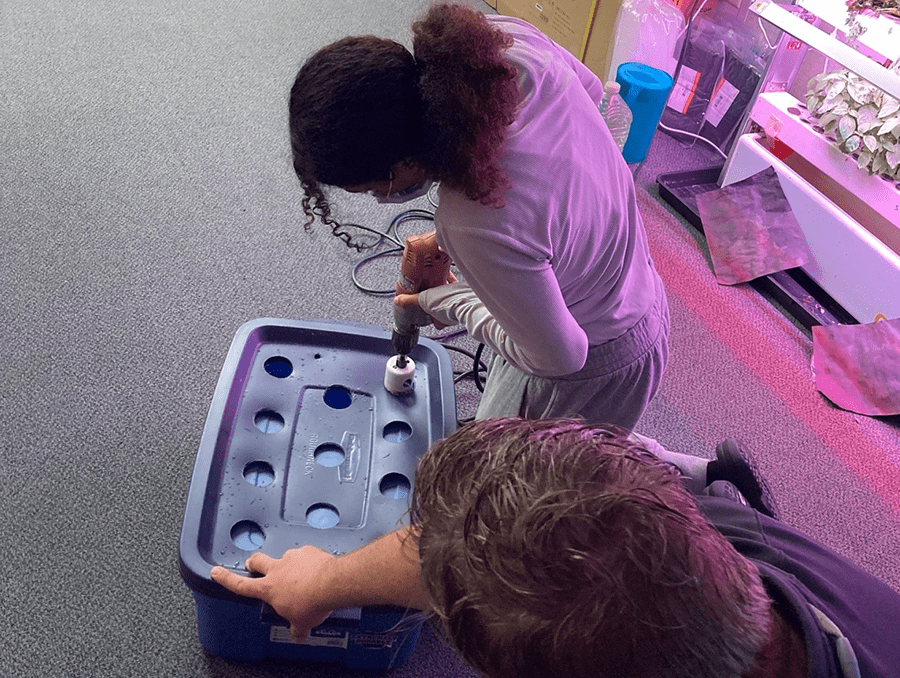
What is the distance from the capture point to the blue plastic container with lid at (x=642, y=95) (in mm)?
2328

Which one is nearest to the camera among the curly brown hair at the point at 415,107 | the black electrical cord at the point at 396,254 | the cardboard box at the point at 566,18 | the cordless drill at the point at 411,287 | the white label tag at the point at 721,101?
the curly brown hair at the point at 415,107

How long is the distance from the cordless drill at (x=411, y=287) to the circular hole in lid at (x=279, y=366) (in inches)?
7.5

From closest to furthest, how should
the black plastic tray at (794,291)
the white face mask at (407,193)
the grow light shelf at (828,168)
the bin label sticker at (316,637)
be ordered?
the white face mask at (407,193), the bin label sticker at (316,637), the grow light shelf at (828,168), the black plastic tray at (794,291)

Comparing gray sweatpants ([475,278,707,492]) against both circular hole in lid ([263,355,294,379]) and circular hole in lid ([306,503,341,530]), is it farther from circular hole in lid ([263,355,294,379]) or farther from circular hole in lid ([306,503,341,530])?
circular hole in lid ([263,355,294,379])

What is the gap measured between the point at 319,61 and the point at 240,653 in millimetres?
954

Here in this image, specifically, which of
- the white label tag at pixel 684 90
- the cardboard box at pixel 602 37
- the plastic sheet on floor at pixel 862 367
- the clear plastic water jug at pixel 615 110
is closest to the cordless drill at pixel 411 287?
the plastic sheet on floor at pixel 862 367

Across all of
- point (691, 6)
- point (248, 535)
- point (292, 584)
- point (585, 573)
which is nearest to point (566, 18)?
point (691, 6)

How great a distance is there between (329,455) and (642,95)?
5.41ft

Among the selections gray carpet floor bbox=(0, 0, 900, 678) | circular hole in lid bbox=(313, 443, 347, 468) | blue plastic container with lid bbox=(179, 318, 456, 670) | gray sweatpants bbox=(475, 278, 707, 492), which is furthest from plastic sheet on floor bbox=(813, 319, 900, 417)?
circular hole in lid bbox=(313, 443, 347, 468)

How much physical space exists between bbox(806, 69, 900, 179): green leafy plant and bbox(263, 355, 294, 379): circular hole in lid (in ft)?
5.09

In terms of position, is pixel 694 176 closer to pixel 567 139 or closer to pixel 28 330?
pixel 567 139

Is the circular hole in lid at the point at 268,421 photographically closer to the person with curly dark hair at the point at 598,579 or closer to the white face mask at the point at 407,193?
the white face mask at the point at 407,193

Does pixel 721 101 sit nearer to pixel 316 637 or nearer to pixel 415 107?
pixel 415 107

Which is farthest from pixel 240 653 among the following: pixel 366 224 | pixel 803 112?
pixel 803 112
